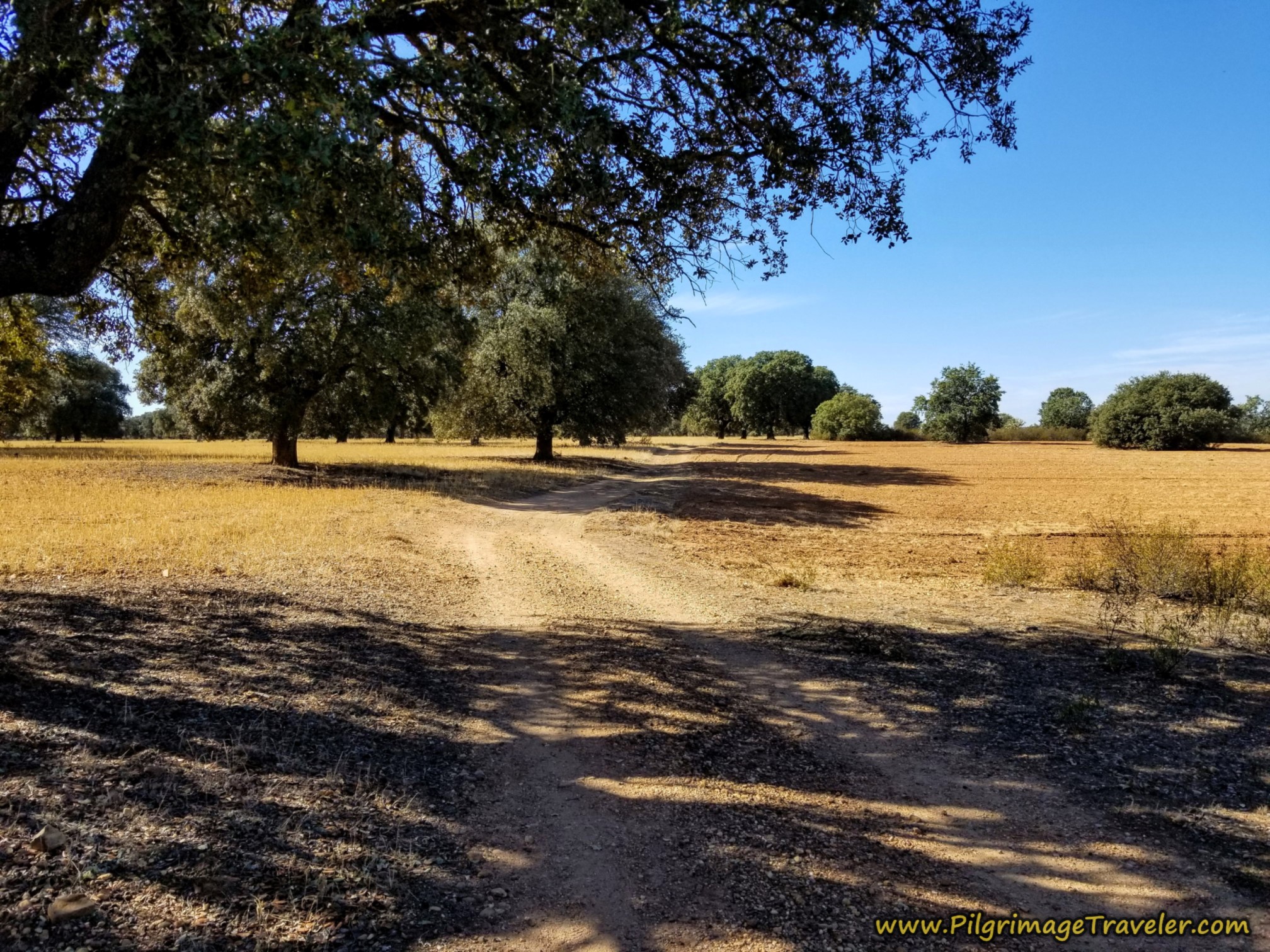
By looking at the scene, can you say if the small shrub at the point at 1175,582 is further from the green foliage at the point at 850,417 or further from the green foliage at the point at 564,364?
the green foliage at the point at 850,417

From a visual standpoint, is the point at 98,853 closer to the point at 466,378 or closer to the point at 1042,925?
the point at 1042,925

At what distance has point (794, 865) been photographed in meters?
3.59

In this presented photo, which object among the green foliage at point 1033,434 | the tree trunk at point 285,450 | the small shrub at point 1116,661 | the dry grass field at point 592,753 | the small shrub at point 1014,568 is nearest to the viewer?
the dry grass field at point 592,753

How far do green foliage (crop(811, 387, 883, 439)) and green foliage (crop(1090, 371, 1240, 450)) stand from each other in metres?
33.5

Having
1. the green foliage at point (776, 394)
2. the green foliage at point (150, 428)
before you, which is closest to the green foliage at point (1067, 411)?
the green foliage at point (776, 394)

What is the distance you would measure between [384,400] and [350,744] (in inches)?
972

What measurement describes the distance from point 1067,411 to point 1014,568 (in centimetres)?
13062

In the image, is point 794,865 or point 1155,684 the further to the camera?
point 1155,684

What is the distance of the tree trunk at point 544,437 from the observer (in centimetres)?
3484

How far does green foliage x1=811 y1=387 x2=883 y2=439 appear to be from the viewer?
105750mm

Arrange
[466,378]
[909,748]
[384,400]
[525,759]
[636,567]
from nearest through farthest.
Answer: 1. [525,759]
2. [909,748]
3. [636,567]
4. [384,400]
5. [466,378]

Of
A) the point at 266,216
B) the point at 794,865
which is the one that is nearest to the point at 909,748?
the point at 794,865

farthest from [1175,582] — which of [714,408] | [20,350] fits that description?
[714,408]

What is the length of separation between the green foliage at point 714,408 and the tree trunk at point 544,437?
87189mm
